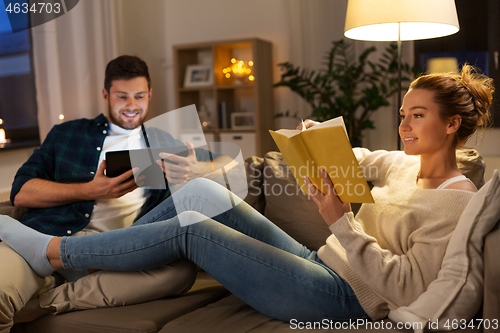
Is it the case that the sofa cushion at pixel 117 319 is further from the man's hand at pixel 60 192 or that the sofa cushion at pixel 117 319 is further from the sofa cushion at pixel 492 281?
the sofa cushion at pixel 492 281

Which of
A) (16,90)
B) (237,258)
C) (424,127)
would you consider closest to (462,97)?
(424,127)

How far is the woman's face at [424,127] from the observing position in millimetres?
1185

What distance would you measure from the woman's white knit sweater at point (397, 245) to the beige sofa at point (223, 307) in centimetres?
10

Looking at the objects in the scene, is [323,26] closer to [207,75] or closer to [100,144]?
[207,75]

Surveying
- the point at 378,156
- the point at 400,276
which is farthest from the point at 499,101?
the point at 400,276

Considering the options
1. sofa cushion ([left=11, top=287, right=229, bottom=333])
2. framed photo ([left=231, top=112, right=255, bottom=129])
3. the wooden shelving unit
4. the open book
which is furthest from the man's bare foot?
framed photo ([left=231, top=112, right=255, bottom=129])

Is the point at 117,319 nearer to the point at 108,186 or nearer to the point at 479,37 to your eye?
the point at 108,186

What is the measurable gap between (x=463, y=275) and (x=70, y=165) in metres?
1.46

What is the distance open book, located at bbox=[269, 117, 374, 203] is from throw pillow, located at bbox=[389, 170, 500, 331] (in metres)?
0.23

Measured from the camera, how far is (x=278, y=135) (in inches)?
42.7

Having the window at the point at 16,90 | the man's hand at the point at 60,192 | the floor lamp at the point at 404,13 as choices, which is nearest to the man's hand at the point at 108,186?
the man's hand at the point at 60,192

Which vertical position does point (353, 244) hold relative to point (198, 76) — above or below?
below

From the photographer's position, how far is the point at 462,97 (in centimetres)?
118

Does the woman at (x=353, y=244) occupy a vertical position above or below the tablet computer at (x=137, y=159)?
below
